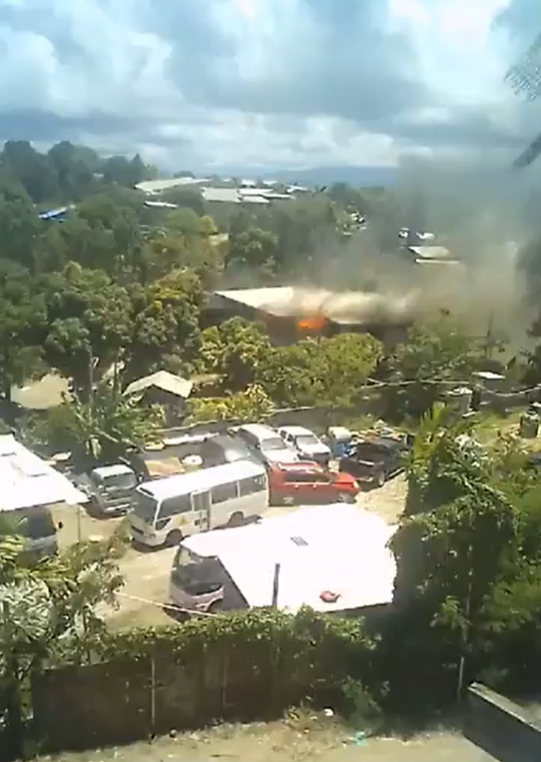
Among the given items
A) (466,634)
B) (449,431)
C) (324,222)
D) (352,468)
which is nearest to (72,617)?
(466,634)

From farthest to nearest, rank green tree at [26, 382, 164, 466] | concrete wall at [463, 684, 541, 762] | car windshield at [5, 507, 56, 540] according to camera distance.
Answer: green tree at [26, 382, 164, 466], car windshield at [5, 507, 56, 540], concrete wall at [463, 684, 541, 762]

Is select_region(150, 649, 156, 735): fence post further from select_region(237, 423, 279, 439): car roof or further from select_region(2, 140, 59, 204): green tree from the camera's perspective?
select_region(2, 140, 59, 204): green tree

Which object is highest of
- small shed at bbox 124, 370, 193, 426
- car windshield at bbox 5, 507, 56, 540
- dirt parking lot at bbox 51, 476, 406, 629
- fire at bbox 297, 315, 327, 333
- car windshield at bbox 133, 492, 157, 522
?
fire at bbox 297, 315, 327, 333

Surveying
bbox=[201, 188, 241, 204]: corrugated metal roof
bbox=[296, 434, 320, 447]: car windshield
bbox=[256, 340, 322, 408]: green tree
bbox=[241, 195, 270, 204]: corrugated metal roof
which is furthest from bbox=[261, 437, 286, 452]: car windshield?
bbox=[201, 188, 241, 204]: corrugated metal roof

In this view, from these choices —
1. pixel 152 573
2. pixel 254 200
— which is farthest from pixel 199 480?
pixel 254 200

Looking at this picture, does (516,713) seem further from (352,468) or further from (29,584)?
(352,468)

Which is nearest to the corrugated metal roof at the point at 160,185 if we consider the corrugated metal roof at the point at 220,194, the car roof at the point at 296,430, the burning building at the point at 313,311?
the corrugated metal roof at the point at 220,194

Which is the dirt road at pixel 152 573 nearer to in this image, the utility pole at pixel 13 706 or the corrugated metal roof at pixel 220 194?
the utility pole at pixel 13 706
